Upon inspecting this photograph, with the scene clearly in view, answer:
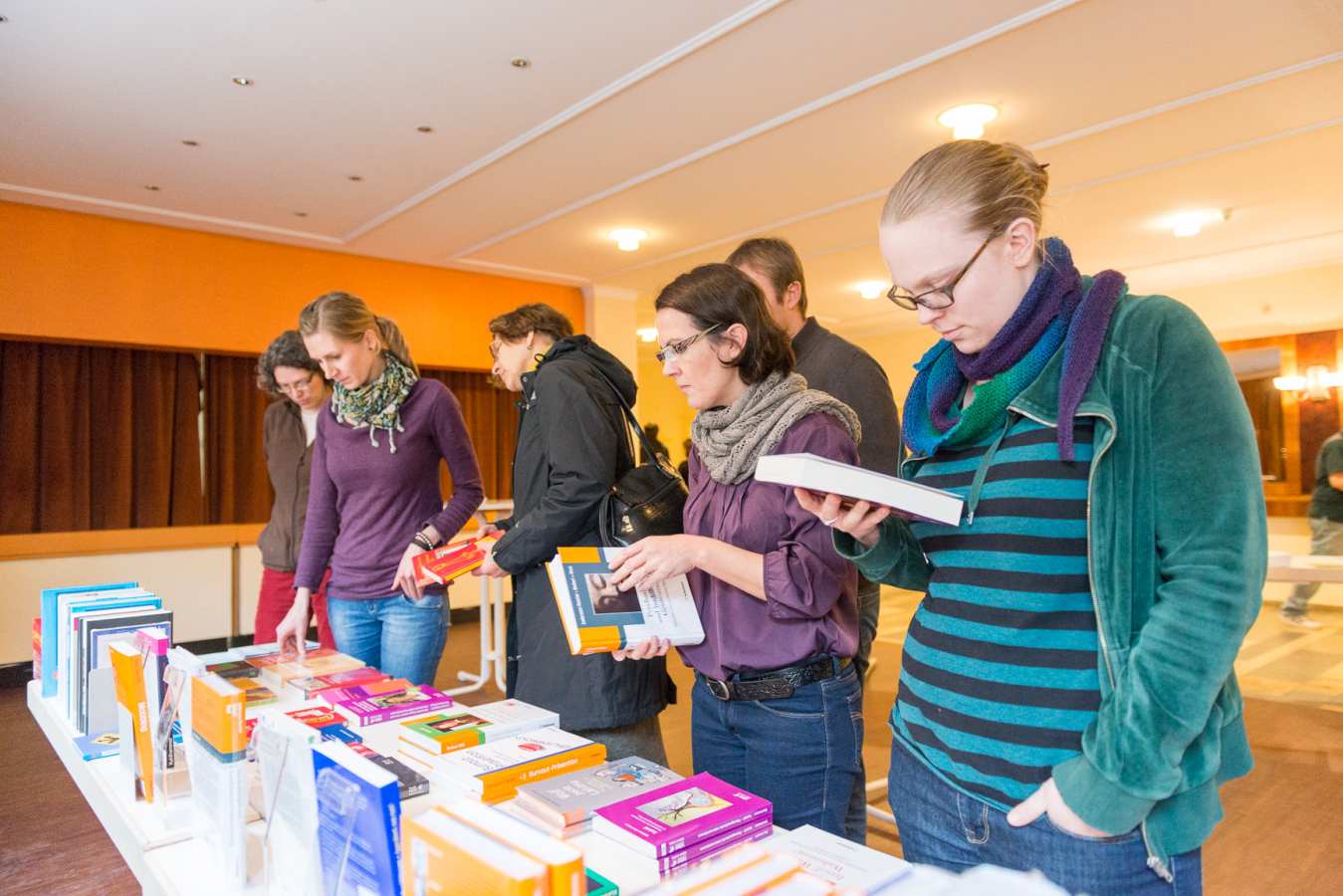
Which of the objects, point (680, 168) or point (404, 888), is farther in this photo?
point (680, 168)

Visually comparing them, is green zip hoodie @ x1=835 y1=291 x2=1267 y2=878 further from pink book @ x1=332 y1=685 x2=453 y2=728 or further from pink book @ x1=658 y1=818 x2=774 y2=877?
pink book @ x1=332 y1=685 x2=453 y2=728

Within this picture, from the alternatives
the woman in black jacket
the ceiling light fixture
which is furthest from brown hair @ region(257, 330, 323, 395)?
the ceiling light fixture

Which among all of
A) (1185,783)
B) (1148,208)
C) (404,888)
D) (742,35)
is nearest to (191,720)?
(404,888)

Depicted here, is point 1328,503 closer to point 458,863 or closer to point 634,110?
point 634,110

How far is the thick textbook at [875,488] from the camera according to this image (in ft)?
2.89

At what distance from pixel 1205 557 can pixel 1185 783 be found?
8.9 inches

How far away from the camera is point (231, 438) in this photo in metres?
5.81

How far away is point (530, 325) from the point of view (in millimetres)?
2029

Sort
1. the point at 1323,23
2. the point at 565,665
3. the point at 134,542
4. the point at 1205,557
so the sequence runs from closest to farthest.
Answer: the point at 1205,557 < the point at 565,665 < the point at 1323,23 < the point at 134,542

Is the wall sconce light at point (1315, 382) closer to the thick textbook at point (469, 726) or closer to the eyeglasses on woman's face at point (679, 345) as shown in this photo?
the eyeglasses on woman's face at point (679, 345)

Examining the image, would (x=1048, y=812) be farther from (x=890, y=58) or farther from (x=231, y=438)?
(x=231, y=438)

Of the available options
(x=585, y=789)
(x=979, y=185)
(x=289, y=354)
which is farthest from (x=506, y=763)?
(x=289, y=354)

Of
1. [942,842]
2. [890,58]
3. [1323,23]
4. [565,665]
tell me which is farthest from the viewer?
[890,58]

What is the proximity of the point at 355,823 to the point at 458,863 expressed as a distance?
0.64ft
